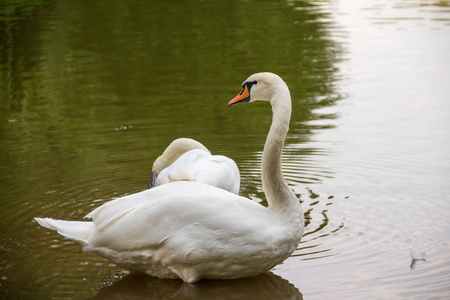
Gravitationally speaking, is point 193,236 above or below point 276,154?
below

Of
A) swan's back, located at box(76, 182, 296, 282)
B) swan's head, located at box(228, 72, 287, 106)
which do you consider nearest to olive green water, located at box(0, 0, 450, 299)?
swan's back, located at box(76, 182, 296, 282)

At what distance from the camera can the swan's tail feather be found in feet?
16.8

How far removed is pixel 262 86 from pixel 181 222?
46.5 inches

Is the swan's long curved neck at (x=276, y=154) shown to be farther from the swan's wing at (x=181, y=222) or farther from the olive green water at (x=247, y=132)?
Result: the olive green water at (x=247, y=132)

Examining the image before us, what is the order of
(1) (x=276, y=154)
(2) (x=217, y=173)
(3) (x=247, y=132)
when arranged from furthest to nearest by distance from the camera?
(3) (x=247, y=132) < (2) (x=217, y=173) < (1) (x=276, y=154)

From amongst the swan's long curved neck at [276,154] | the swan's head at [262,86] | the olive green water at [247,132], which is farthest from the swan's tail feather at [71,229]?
the swan's head at [262,86]

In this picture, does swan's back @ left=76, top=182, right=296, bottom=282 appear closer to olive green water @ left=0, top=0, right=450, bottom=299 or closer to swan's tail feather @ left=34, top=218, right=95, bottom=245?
swan's tail feather @ left=34, top=218, right=95, bottom=245

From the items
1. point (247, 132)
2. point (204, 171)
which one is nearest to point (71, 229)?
point (204, 171)

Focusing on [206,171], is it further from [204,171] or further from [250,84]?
[250,84]

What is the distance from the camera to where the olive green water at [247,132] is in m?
5.20

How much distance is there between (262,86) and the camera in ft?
17.5

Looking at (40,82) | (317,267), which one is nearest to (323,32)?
(40,82)

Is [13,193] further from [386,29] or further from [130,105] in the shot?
[386,29]

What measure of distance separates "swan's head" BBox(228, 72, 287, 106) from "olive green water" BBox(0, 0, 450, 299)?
1.19 m
